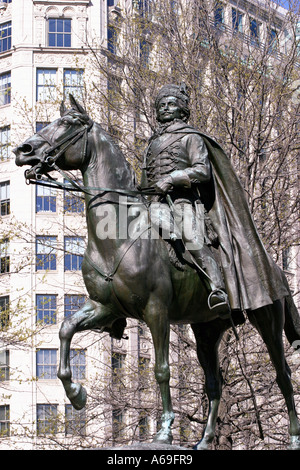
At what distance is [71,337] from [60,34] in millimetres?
38957

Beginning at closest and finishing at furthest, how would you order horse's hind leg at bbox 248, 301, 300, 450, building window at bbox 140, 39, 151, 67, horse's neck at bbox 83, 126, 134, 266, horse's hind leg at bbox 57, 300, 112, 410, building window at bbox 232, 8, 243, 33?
horse's hind leg at bbox 57, 300, 112, 410 → horse's neck at bbox 83, 126, 134, 266 → horse's hind leg at bbox 248, 301, 300, 450 → building window at bbox 140, 39, 151, 67 → building window at bbox 232, 8, 243, 33

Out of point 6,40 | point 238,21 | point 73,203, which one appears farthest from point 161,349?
point 6,40

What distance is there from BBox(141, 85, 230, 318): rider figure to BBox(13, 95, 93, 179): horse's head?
87 centimetres

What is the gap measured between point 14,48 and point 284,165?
1089 inches

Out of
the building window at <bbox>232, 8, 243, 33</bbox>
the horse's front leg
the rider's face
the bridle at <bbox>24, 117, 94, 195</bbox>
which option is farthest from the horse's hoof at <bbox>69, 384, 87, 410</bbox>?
the building window at <bbox>232, 8, 243, 33</bbox>

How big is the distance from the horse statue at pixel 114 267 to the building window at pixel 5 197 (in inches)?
1378

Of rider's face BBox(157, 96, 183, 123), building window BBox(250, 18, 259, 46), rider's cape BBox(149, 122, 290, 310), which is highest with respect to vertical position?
building window BBox(250, 18, 259, 46)

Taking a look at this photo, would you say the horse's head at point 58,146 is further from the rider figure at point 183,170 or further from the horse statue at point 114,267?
the rider figure at point 183,170

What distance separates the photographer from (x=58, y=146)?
9117 mm

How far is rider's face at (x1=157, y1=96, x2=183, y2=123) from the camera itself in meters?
9.82

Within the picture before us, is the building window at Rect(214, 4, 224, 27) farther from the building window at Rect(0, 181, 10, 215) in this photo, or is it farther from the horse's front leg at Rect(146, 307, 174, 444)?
the building window at Rect(0, 181, 10, 215)

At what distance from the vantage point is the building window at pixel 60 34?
45938mm

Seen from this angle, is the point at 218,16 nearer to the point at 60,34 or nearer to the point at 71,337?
the point at 71,337
